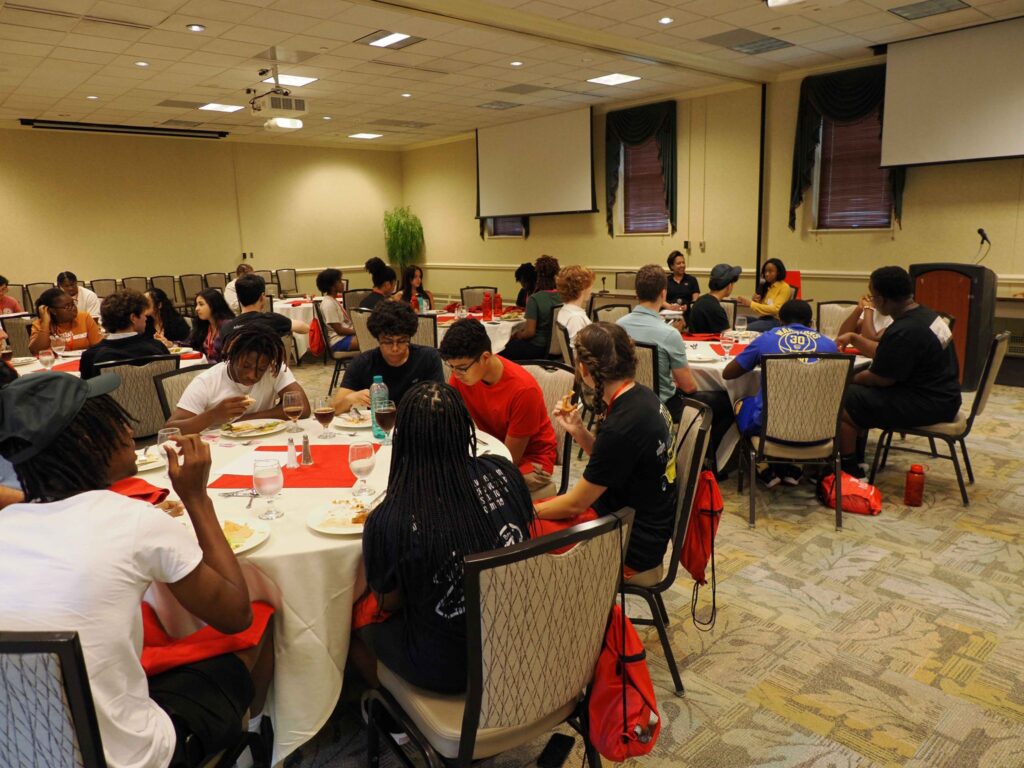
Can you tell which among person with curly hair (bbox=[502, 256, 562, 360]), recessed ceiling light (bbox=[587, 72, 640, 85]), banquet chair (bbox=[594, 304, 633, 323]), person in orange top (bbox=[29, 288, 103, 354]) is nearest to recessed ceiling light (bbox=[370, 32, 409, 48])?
person with curly hair (bbox=[502, 256, 562, 360])

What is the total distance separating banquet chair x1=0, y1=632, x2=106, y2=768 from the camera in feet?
3.75

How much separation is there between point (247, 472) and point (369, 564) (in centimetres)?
98

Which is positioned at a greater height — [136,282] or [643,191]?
[643,191]

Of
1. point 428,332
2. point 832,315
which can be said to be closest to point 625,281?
point 832,315

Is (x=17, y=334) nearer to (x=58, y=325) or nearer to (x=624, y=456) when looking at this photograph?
(x=58, y=325)

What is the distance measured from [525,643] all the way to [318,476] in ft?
3.77

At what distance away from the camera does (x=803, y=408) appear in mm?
3771

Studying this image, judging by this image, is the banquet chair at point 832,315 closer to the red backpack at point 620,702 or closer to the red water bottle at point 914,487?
the red water bottle at point 914,487

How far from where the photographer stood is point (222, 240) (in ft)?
41.7

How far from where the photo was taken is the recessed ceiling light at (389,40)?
6547 mm

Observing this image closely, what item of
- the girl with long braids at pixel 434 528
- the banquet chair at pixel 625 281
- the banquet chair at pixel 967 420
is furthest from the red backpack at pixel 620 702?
the banquet chair at pixel 625 281

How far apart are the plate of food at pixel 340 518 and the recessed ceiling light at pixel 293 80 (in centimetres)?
720

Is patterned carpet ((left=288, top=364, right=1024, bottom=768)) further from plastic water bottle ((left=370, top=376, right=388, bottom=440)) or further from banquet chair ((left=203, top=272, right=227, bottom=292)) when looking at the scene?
banquet chair ((left=203, top=272, right=227, bottom=292))

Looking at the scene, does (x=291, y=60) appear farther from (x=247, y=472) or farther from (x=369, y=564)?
(x=369, y=564)
